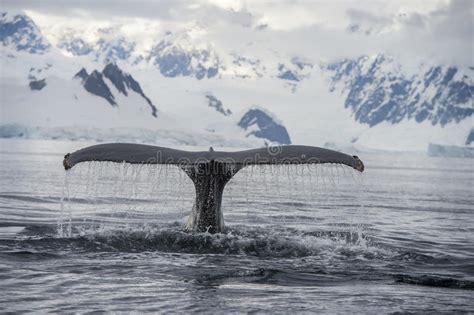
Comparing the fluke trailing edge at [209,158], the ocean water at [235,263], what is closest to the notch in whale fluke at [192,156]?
the fluke trailing edge at [209,158]

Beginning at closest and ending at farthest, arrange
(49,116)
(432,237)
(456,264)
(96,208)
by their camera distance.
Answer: (456,264) → (432,237) → (96,208) → (49,116)

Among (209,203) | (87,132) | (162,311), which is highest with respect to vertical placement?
(87,132)

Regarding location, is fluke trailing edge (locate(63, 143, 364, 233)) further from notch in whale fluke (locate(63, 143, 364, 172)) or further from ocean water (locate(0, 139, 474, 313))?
ocean water (locate(0, 139, 474, 313))

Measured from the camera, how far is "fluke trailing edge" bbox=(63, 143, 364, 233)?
32.5 ft

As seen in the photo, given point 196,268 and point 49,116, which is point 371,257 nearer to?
point 196,268

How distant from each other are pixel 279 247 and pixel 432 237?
14.6 ft

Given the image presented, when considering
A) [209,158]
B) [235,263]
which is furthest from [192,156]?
[235,263]

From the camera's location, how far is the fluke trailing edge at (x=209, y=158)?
390 inches

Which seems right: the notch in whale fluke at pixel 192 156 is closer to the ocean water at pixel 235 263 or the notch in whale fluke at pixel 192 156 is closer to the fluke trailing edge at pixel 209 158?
the fluke trailing edge at pixel 209 158

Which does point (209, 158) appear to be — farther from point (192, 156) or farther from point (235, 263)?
point (235, 263)

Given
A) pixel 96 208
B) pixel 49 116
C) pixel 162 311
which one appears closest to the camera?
pixel 162 311

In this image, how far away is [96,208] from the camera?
18531 mm

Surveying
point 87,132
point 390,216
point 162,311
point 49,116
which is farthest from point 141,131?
point 162,311

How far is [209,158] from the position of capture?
10.8 m
